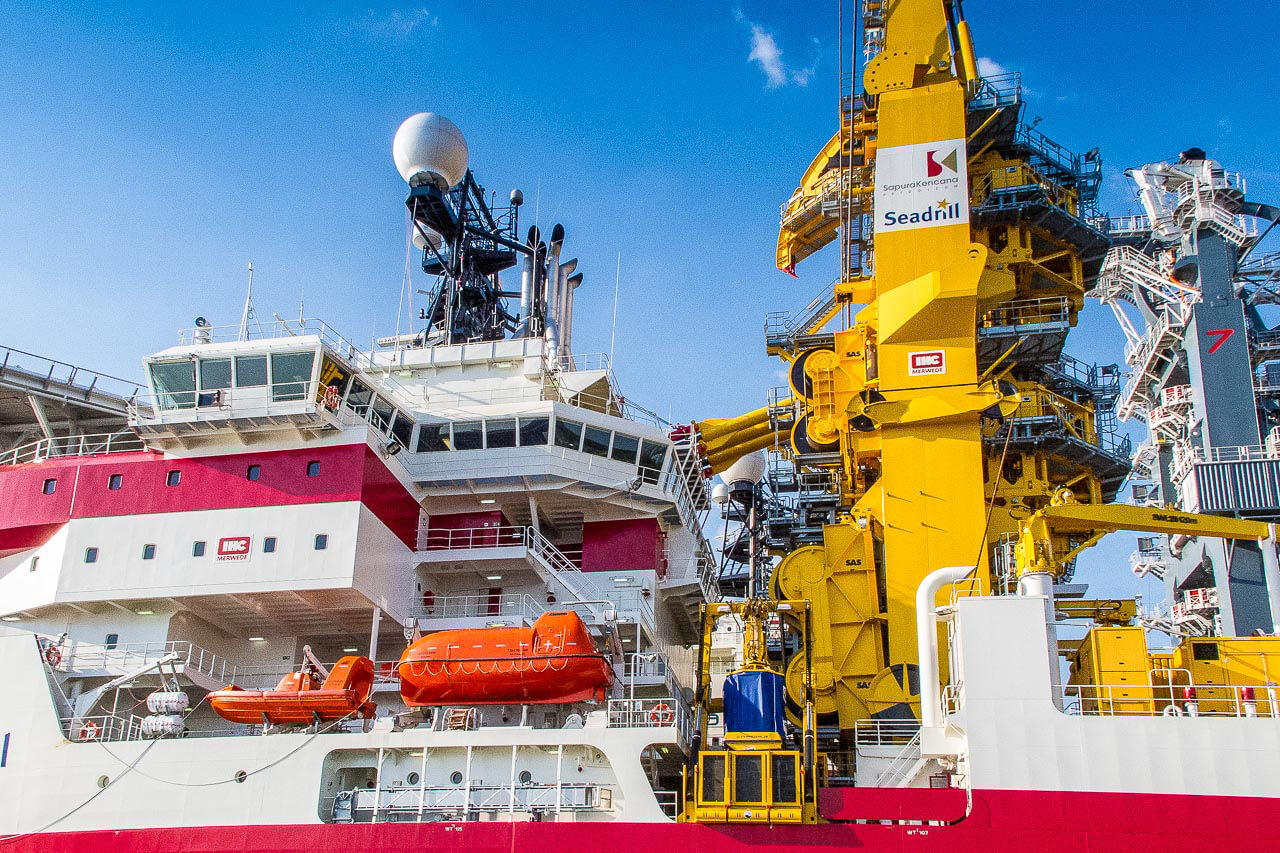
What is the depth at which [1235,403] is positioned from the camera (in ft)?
101

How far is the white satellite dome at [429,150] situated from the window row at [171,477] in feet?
34.2

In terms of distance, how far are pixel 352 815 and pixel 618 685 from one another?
5.22 meters

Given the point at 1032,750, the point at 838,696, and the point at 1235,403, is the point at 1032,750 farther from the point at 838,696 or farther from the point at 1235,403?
the point at 1235,403

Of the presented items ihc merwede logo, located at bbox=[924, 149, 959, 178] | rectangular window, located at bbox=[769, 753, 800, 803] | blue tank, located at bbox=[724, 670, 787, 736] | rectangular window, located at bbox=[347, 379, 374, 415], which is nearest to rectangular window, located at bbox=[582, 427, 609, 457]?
rectangular window, located at bbox=[347, 379, 374, 415]

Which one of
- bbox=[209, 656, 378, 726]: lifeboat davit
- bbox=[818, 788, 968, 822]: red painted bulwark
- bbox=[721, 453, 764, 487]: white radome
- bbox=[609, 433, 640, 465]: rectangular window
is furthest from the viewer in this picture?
bbox=[721, 453, 764, 487]: white radome

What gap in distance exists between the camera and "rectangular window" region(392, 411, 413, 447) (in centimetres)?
2544

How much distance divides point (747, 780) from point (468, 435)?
11020 millimetres

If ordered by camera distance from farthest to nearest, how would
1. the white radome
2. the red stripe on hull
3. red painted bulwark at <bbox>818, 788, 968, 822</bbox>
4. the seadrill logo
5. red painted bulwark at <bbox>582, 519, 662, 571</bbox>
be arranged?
the white radome
red painted bulwark at <bbox>582, 519, 662, 571</bbox>
the seadrill logo
red painted bulwark at <bbox>818, 788, 968, 822</bbox>
the red stripe on hull

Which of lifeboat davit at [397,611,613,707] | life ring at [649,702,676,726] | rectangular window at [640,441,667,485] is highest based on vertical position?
rectangular window at [640,441,667,485]

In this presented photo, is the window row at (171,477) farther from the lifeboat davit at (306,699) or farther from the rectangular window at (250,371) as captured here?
the lifeboat davit at (306,699)

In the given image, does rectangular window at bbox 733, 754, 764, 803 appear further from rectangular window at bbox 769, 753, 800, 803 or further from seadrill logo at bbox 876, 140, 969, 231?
seadrill logo at bbox 876, 140, 969, 231

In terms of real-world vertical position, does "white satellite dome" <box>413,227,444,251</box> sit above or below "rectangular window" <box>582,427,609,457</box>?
above

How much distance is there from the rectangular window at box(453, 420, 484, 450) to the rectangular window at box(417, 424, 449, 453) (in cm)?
25

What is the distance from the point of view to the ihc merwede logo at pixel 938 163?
23000 mm
